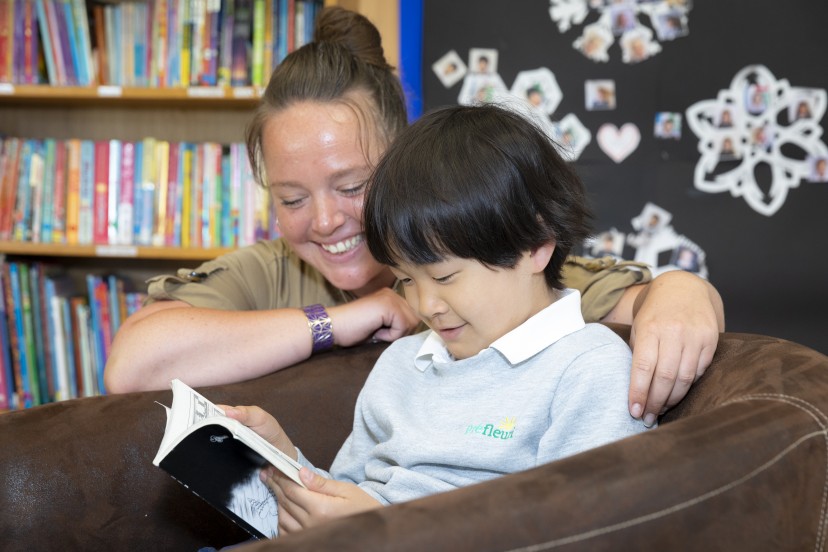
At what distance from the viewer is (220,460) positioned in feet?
3.19

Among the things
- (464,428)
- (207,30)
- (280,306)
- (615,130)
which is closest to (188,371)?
(280,306)

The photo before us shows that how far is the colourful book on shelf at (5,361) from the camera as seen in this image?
257cm

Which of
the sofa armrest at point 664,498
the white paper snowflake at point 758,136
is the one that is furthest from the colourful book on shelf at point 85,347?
the sofa armrest at point 664,498

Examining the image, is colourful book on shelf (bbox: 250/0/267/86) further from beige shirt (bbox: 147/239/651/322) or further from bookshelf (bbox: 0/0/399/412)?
beige shirt (bbox: 147/239/651/322)

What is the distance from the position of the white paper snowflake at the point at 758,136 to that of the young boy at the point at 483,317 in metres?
1.47

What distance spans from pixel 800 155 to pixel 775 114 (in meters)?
0.14

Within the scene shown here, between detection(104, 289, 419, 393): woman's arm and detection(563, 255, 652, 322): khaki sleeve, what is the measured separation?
38 centimetres

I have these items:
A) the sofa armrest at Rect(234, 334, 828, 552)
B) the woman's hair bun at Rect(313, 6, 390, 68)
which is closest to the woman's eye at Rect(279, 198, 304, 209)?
the woman's hair bun at Rect(313, 6, 390, 68)

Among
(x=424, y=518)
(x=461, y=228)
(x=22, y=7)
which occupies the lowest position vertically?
(x=424, y=518)

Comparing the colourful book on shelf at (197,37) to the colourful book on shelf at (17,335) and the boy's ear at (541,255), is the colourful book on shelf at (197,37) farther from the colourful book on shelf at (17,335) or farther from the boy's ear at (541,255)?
the boy's ear at (541,255)

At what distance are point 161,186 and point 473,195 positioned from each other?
1.70m

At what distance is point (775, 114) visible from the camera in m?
2.37

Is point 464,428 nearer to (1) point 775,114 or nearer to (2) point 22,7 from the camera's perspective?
(1) point 775,114

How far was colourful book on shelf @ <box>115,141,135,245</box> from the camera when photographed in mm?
2490
